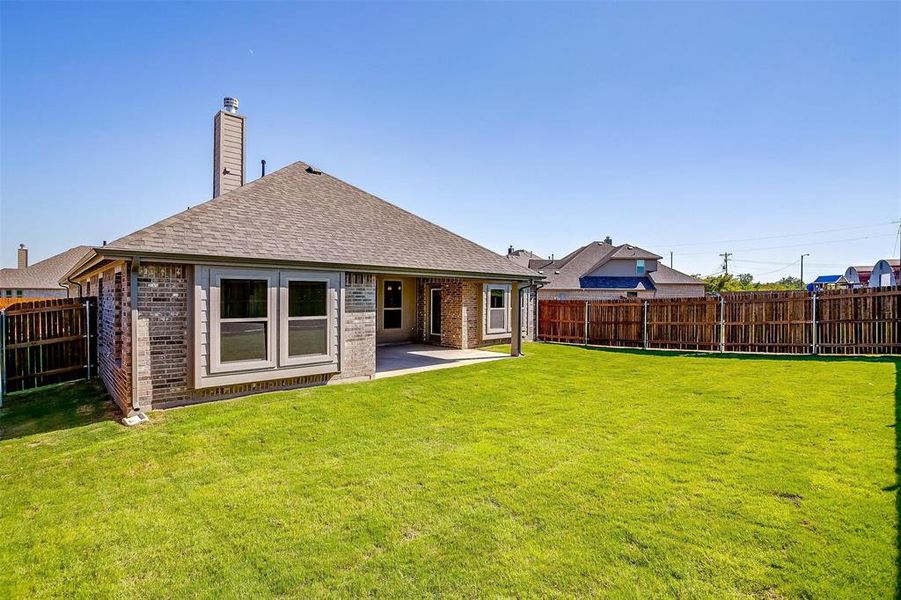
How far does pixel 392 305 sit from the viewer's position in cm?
1435

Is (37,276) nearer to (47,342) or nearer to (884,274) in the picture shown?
(47,342)

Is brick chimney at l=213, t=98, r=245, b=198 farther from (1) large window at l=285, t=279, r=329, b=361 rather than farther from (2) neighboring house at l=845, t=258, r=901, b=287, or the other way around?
(2) neighboring house at l=845, t=258, r=901, b=287

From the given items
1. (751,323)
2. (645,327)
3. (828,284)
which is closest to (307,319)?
(645,327)

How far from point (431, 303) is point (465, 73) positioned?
7.45 metres

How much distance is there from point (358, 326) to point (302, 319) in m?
1.28

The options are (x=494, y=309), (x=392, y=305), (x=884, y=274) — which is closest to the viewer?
(x=494, y=309)

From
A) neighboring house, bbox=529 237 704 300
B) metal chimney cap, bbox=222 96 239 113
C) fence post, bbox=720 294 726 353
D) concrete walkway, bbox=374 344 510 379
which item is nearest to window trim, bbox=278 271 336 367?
concrete walkway, bbox=374 344 510 379

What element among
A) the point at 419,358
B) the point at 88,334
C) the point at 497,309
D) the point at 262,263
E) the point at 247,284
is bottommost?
the point at 419,358

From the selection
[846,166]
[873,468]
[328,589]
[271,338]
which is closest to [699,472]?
[873,468]

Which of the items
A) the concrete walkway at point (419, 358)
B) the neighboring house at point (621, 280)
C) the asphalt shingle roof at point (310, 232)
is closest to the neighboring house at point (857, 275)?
the neighboring house at point (621, 280)

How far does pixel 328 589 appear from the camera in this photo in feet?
8.82

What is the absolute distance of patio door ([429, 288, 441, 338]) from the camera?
47.6ft

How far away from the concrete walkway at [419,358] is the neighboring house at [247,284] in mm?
1321

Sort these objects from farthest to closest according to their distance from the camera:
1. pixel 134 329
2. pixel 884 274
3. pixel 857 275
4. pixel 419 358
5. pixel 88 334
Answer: pixel 857 275 < pixel 884 274 < pixel 419 358 < pixel 88 334 < pixel 134 329
